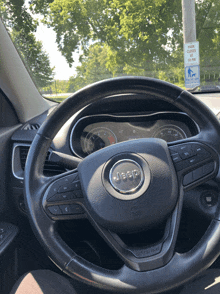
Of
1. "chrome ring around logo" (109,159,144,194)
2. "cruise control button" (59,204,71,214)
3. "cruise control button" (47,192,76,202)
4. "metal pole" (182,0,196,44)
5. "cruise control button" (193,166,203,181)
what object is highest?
"metal pole" (182,0,196,44)

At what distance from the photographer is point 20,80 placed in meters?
1.94

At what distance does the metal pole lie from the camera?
2.21 m

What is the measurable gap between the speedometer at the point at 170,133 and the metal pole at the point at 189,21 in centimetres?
84

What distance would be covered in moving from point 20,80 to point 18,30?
0.40 metres

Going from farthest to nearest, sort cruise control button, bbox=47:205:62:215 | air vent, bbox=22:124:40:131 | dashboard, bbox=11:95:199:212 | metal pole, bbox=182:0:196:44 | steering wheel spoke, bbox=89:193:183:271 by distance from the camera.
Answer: metal pole, bbox=182:0:196:44
air vent, bbox=22:124:40:131
dashboard, bbox=11:95:199:212
cruise control button, bbox=47:205:62:215
steering wheel spoke, bbox=89:193:183:271

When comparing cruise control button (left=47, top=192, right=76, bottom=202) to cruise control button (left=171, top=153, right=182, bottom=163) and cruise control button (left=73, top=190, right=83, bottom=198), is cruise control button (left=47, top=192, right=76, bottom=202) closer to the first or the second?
cruise control button (left=73, top=190, right=83, bottom=198)

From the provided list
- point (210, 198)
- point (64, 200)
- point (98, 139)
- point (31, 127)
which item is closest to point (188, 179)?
point (210, 198)

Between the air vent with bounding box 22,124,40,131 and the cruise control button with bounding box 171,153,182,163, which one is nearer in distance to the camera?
the cruise control button with bounding box 171,153,182,163

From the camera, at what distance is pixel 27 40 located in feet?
7.07

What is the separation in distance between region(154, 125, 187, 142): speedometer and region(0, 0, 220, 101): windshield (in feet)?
1.00

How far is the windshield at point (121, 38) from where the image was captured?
2130mm

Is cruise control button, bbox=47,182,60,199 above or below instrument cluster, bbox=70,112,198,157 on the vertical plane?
above

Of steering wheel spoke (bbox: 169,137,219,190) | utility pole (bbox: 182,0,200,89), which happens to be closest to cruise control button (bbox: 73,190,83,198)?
steering wheel spoke (bbox: 169,137,219,190)

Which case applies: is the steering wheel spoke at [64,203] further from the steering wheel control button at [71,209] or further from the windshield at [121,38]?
the windshield at [121,38]
